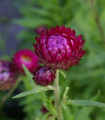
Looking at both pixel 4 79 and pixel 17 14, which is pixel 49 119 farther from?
pixel 17 14

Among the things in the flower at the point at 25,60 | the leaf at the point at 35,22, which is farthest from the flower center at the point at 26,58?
the leaf at the point at 35,22

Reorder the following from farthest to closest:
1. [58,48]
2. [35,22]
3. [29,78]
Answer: [35,22] < [29,78] < [58,48]

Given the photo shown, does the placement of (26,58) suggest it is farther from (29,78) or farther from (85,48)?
(85,48)

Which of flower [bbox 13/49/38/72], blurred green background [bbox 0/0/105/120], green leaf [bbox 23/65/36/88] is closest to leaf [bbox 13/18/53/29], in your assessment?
blurred green background [bbox 0/0/105/120]

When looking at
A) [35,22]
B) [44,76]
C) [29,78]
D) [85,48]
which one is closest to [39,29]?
[35,22]

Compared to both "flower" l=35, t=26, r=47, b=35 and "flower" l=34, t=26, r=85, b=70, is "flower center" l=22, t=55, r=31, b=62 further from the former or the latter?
"flower" l=35, t=26, r=47, b=35

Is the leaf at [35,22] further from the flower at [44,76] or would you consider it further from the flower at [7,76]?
the flower at [44,76]
